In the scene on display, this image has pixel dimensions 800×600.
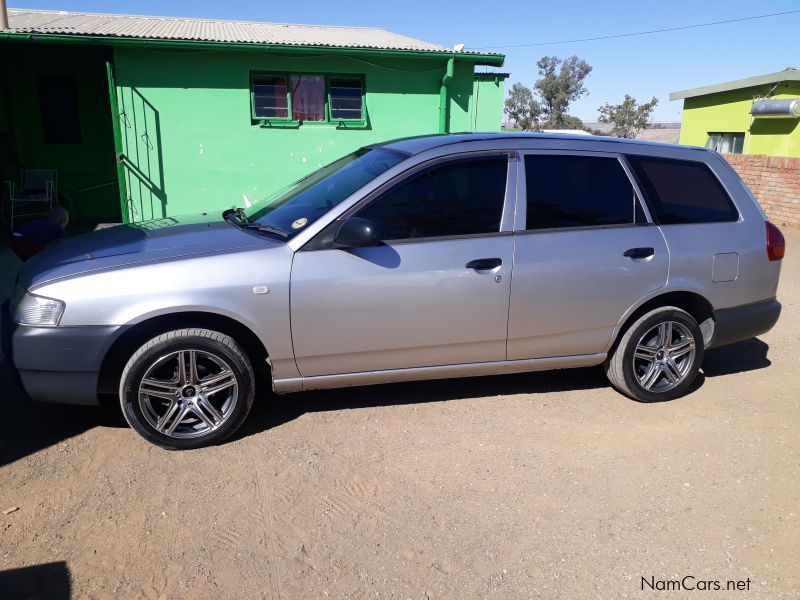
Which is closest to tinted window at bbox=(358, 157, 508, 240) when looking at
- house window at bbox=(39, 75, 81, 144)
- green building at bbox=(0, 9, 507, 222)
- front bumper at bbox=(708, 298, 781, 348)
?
front bumper at bbox=(708, 298, 781, 348)

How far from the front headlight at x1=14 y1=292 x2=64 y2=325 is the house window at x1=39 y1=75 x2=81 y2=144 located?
1049 centimetres

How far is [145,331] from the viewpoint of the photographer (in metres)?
Result: 3.72

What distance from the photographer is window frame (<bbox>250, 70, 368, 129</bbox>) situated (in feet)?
34.3

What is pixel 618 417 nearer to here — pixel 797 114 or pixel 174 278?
pixel 174 278

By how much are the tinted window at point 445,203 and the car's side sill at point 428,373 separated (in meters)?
0.87

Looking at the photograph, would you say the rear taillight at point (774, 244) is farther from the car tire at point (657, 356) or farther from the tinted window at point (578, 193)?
the tinted window at point (578, 193)

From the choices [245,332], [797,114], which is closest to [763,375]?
[245,332]

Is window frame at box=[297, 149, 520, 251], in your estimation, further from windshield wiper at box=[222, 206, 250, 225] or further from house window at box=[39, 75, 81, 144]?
house window at box=[39, 75, 81, 144]

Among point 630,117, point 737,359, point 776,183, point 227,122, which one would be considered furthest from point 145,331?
point 630,117

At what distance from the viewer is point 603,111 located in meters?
48.7

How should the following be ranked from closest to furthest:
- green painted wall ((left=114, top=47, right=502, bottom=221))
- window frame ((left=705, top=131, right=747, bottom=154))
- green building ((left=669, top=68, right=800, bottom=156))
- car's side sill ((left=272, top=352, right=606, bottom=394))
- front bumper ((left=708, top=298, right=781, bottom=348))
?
1. car's side sill ((left=272, top=352, right=606, bottom=394))
2. front bumper ((left=708, top=298, right=781, bottom=348))
3. green painted wall ((left=114, top=47, right=502, bottom=221))
4. green building ((left=669, top=68, right=800, bottom=156))
5. window frame ((left=705, top=131, right=747, bottom=154))

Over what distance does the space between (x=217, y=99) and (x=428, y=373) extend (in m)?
7.71

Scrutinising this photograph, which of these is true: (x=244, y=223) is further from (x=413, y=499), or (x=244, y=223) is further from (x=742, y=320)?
(x=742, y=320)

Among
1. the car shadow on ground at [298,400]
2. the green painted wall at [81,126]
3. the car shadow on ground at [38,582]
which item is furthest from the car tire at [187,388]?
the green painted wall at [81,126]
